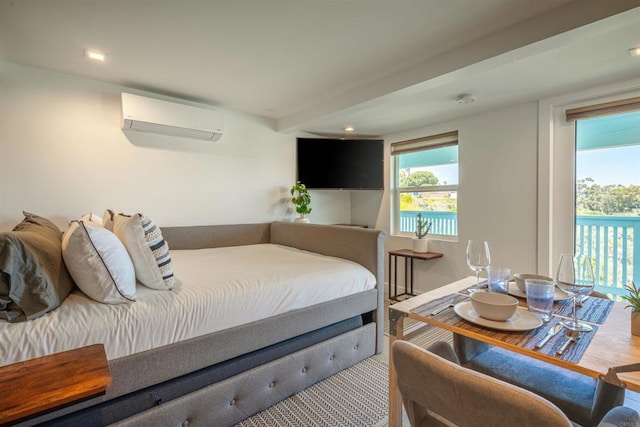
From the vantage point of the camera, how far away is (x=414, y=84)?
7.52ft

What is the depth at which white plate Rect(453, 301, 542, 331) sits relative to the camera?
3.21 feet

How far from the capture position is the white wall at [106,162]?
7.69 feet

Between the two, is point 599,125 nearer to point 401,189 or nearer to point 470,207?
point 470,207

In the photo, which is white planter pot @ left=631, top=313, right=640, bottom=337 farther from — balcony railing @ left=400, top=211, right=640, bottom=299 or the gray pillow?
balcony railing @ left=400, top=211, right=640, bottom=299

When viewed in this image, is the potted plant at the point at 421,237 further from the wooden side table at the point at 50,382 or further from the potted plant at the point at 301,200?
the wooden side table at the point at 50,382

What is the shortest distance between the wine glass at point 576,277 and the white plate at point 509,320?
10 centimetres

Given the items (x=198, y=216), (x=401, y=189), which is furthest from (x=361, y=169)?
(x=198, y=216)

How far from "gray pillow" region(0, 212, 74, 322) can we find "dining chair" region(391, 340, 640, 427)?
1360 mm

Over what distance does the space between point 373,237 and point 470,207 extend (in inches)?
70.2

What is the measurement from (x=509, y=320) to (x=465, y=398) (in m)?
0.52

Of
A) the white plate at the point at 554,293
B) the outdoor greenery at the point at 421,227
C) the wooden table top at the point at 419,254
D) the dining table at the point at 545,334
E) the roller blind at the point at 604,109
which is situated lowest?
the wooden table top at the point at 419,254

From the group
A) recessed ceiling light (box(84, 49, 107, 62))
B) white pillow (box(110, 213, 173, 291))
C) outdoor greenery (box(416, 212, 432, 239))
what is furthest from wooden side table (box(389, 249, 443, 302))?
recessed ceiling light (box(84, 49, 107, 62))

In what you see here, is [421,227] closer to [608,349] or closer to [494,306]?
[494,306]

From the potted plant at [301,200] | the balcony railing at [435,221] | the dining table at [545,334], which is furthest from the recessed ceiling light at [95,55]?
the balcony railing at [435,221]
